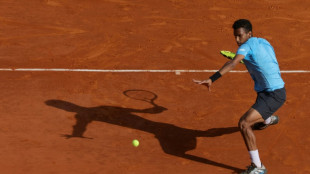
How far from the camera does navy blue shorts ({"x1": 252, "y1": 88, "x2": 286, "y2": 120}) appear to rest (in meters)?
9.64

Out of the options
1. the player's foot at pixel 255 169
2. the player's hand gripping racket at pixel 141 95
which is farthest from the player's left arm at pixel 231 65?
the player's hand gripping racket at pixel 141 95

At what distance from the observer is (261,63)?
952 cm

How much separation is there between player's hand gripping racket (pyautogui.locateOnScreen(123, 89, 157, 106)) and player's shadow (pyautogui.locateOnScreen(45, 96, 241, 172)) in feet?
1.02

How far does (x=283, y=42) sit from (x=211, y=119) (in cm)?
437

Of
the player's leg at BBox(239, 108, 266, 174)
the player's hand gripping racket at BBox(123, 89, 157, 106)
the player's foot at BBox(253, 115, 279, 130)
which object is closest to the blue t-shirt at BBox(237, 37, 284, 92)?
the player's leg at BBox(239, 108, 266, 174)

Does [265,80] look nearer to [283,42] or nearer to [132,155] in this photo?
[132,155]

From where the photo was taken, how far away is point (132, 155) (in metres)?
10.2

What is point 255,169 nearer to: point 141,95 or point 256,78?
point 256,78

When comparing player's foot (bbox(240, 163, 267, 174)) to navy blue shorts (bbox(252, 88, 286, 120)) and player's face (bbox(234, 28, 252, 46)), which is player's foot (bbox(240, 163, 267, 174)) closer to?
navy blue shorts (bbox(252, 88, 286, 120))

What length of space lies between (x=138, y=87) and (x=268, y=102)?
11.6 ft

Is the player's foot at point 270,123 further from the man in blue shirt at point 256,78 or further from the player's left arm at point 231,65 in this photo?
the player's left arm at point 231,65

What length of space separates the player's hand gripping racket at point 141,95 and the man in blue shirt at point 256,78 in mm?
2750

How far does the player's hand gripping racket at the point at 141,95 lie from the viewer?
12.0 m

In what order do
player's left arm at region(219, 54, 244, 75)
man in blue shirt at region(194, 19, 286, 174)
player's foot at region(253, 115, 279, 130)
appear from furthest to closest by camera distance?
player's foot at region(253, 115, 279, 130)
man in blue shirt at region(194, 19, 286, 174)
player's left arm at region(219, 54, 244, 75)
